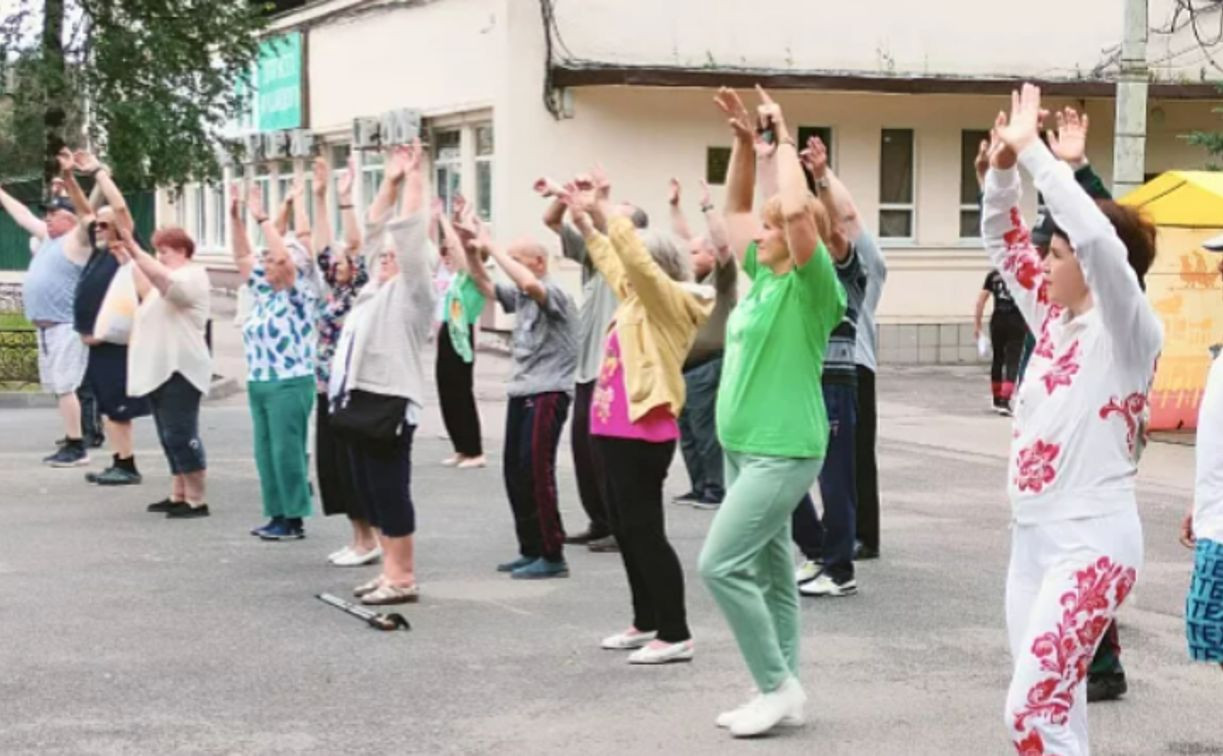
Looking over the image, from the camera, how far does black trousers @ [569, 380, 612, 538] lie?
31.1 feet

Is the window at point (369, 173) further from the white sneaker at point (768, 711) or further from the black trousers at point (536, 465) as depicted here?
the white sneaker at point (768, 711)

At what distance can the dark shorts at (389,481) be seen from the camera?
28.0 ft

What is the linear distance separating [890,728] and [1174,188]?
1078 cm

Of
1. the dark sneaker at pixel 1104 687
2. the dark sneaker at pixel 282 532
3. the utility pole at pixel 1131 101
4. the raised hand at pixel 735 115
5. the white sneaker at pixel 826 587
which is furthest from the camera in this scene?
the utility pole at pixel 1131 101

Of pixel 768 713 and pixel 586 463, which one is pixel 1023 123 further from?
pixel 586 463

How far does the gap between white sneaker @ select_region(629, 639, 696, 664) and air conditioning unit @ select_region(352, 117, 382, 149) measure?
22.8 meters

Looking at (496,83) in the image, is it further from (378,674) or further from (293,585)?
(378,674)

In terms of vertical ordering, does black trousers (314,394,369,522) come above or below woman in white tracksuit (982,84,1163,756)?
below

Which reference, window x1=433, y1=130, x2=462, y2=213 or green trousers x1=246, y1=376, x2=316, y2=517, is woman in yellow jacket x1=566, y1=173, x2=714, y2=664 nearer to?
green trousers x1=246, y1=376, x2=316, y2=517

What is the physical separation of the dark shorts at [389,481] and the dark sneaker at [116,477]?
182 inches

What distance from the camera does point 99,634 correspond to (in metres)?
8.01

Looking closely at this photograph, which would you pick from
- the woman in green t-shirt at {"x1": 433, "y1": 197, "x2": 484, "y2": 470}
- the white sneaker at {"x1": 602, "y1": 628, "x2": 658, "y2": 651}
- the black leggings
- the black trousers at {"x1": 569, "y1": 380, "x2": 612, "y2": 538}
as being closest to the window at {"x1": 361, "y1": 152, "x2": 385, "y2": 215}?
the black leggings

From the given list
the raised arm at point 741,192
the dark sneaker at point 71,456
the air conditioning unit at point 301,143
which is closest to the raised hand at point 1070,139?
the raised arm at point 741,192

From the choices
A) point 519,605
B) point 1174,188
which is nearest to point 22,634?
point 519,605
